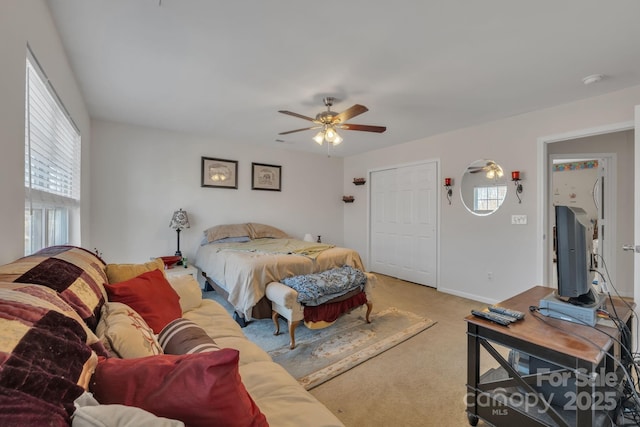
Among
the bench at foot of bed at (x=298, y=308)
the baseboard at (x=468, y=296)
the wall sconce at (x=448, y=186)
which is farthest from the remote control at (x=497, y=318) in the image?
the wall sconce at (x=448, y=186)

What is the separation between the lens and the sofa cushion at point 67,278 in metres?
0.92

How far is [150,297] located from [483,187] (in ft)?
12.7

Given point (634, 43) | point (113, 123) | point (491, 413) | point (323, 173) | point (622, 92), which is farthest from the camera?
point (323, 173)

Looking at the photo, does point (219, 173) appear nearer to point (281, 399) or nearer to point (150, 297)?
point (150, 297)

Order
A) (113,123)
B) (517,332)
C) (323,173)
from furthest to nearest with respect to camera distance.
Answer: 1. (323,173)
2. (113,123)
3. (517,332)

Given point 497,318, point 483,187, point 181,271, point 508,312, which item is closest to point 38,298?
point 497,318

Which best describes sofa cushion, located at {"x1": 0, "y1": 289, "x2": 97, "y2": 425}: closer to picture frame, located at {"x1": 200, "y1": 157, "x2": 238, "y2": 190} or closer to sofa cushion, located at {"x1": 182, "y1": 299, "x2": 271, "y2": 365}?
sofa cushion, located at {"x1": 182, "y1": 299, "x2": 271, "y2": 365}

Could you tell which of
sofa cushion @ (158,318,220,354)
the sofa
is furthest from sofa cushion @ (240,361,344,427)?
sofa cushion @ (158,318,220,354)

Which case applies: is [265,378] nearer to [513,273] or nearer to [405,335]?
[405,335]

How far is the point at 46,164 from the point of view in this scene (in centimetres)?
178

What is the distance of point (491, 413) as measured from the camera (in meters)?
1.48

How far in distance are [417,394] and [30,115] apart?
2.86m

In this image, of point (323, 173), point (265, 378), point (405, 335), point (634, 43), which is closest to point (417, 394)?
point (405, 335)

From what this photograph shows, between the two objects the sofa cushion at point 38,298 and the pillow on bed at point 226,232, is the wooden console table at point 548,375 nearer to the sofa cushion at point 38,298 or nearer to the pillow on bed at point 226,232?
the sofa cushion at point 38,298
